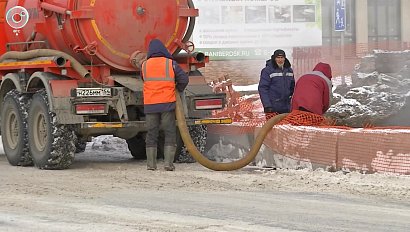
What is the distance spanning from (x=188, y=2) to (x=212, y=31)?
1723 centimetres

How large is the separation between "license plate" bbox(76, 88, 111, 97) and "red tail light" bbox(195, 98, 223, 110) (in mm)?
1252

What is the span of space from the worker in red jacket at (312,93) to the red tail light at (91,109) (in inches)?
98.5

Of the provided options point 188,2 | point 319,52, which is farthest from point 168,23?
point 319,52

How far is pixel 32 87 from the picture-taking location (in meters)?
14.6

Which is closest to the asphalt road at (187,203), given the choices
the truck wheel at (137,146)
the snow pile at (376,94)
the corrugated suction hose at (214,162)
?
the corrugated suction hose at (214,162)

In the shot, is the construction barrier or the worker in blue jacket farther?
the worker in blue jacket

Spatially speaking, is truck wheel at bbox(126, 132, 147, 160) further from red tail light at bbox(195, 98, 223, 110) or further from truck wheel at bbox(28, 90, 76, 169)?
truck wheel at bbox(28, 90, 76, 169)

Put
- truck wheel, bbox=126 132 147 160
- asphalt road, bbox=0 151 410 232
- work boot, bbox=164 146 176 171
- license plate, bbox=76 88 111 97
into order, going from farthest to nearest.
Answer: truck wheel, bbox=126 132 147 160 < license plate, bbox=76 88 111 97 < work boot, bbox=164 146 176 171 < asphalt road, bbox=0 151 410 232

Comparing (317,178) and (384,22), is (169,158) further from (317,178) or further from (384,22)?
(384,22)

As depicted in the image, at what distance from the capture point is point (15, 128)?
50.3 ft

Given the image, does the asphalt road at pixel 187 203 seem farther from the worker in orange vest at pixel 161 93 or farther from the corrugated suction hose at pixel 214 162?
the worker in orange vest at pixel 161 93

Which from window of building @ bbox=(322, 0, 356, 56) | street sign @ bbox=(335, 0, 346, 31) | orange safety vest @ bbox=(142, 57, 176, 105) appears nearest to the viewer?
orange safety vest @ bbox=(142, 57, 176, 105)

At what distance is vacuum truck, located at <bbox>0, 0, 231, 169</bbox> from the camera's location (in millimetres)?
14016

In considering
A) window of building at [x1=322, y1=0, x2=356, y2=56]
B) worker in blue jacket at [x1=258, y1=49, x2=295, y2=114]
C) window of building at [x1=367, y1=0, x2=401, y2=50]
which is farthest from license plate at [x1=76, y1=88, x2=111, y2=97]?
window of building at [x1=367, y1=0, x2=401, y2=50]
